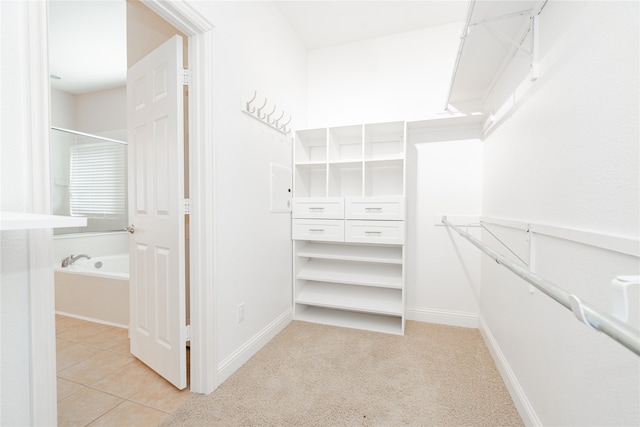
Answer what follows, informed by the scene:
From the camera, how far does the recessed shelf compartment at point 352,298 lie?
2.42 meters

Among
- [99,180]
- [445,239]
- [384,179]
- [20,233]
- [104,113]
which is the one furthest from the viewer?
[104,113]

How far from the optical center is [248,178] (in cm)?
198

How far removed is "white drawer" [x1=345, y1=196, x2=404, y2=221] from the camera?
7.53 ft

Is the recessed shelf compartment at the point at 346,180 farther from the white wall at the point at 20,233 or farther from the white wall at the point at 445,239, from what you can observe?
the white wall at the point at 20,233

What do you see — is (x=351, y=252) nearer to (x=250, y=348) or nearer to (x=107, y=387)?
(x=250, y=348)

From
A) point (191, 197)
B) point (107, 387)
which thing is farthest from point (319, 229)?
point (107, 387)

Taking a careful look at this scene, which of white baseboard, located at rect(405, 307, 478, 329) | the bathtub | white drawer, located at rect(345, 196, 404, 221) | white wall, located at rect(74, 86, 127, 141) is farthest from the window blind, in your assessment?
white baseboard, located at rect(405, 307, 478, 329)

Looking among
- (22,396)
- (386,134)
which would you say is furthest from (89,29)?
(22,396)

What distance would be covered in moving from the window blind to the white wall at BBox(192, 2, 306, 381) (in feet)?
8.43

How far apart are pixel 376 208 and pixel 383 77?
4.40ft

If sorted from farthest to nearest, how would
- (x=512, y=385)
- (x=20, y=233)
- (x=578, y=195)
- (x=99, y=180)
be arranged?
1. (x=99, y=180)
2. (x=512, y=385)
3. (x=578, y=195)
4. (x=20, y=233)

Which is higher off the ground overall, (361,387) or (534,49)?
(534,49)

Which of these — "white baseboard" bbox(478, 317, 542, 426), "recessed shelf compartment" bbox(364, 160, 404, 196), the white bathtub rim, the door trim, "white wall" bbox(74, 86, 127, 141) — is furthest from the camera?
"white wall" bbox(74, 86, 127, 141)

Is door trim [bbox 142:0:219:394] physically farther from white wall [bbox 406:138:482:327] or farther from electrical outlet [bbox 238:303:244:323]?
white wall [bbox 406:138:482:327]
